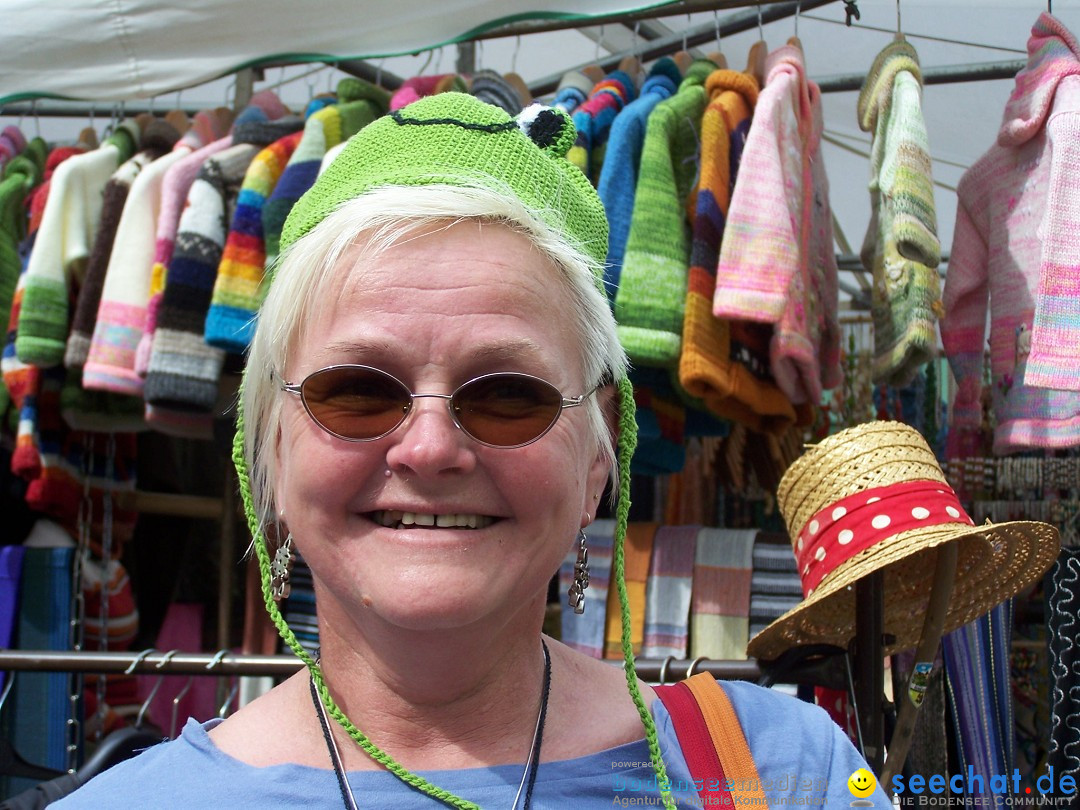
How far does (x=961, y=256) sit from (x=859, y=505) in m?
1.19

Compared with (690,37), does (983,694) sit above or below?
below

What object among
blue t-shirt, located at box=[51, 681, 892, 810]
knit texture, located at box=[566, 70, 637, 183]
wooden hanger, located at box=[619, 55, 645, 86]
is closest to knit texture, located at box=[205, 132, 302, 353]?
knit texture, located at box=[566, 70, 637, 183]

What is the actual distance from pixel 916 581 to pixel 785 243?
85cm

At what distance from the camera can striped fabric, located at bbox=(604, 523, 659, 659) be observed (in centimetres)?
265

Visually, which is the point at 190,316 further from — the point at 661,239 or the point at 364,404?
the point at 364,404

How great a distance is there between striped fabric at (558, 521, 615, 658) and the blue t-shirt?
1.48m

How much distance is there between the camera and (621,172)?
2.41 meters

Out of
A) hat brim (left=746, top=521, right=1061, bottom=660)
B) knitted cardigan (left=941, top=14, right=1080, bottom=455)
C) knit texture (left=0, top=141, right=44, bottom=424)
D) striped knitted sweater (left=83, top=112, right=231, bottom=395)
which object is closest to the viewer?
hat brim (left=746, top=521, right=1061, bottom=660)

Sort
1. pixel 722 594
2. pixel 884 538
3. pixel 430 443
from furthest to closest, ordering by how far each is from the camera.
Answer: pixel 722 594 < pixel 884 538 < pixel 430 443

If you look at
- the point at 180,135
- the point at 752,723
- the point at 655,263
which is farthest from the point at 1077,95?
the point at 180,135

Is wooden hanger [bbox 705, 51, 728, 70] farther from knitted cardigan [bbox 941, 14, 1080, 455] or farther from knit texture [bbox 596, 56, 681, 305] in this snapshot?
knitted cardigan [bbox 941, 14, 1080, 455]

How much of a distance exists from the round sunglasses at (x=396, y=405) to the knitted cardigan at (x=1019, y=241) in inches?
60.1

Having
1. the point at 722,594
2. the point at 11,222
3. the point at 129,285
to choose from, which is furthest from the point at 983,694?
the point at 11,222

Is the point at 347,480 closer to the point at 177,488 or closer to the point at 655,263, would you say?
the point at 655,263
